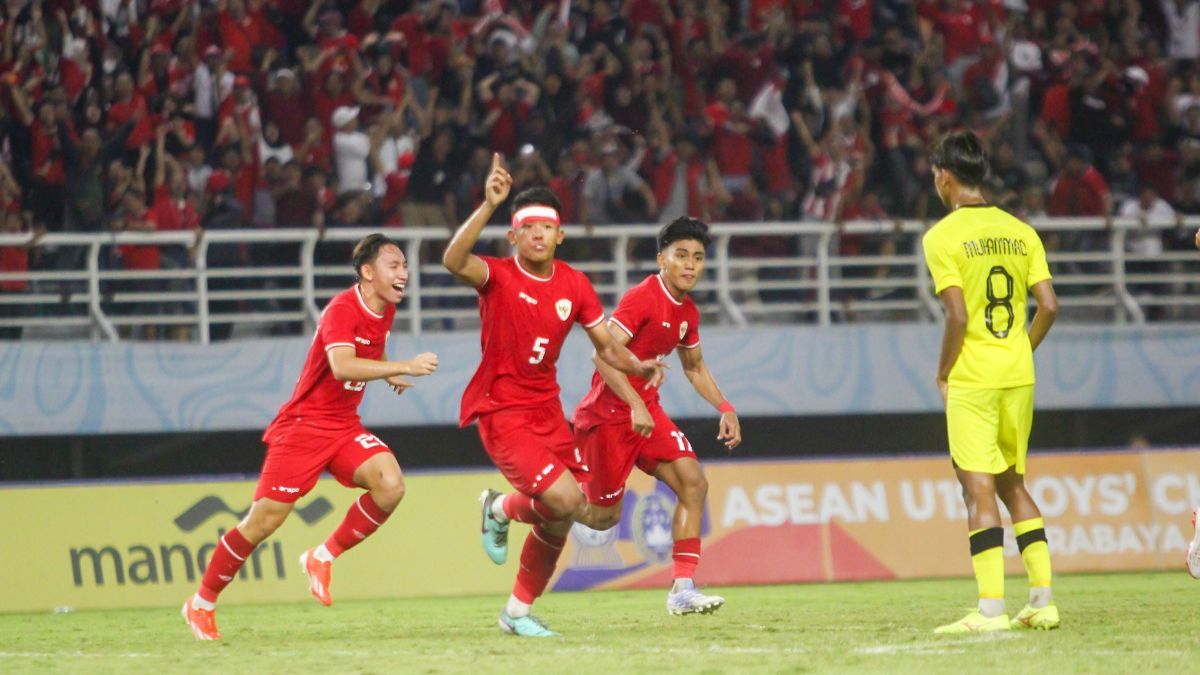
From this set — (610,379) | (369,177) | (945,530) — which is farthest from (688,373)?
(369,177)

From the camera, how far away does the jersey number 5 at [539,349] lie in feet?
30.0

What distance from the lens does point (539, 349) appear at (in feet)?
30.1

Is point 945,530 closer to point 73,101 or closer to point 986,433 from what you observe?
point 986,433

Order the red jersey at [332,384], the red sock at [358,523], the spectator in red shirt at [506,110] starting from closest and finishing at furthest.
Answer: the red jersey at [332,384]
the red sock at [358,523]
the spectator in red shirt at [506,110]

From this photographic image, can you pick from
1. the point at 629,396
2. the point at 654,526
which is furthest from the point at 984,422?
the point at 654,526

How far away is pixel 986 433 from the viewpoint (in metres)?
8.50

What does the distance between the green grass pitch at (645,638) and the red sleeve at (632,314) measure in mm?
1747

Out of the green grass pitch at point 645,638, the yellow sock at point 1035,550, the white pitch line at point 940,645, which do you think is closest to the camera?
the green grass pitch at point 645,638

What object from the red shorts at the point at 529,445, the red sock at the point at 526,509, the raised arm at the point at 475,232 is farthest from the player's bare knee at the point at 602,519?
the raised arm at the point at 475,232

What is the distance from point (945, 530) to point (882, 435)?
483 cm

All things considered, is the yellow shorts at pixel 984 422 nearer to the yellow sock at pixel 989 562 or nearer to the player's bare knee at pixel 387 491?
the yellow sock at pixel 989 562

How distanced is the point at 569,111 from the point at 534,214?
839 centimetres

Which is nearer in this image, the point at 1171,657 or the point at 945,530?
the point at 1171,657

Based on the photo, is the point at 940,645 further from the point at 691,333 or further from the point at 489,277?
the point at 691,333
